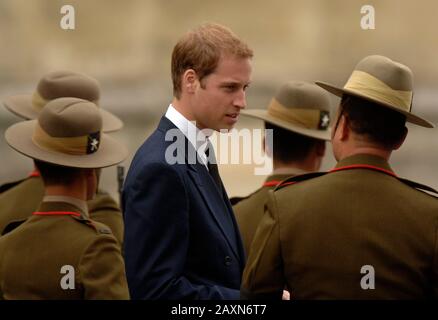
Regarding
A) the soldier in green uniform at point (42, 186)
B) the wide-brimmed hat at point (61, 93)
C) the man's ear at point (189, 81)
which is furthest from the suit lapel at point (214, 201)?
the wide-brimmed hat at point (61, 93)

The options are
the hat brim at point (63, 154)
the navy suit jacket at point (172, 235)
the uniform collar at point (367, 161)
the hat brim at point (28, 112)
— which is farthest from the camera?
the hat brim at point (28, 112)

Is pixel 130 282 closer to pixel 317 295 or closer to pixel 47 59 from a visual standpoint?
pixel 317 295

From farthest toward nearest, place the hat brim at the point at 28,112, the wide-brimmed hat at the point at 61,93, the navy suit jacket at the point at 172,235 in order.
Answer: the hat brim at the point at 28,112, the wide-brimmed hat at the point at 61,93, the navy suit jacket at the point at 172,235

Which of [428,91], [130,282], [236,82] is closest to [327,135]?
Result: [236,82]

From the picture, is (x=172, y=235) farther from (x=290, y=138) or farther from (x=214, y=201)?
(x=290, y=138)

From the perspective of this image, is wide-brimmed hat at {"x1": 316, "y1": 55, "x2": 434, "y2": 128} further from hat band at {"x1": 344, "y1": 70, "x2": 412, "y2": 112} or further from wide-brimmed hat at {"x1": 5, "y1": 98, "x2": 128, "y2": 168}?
wide-brimmed hat at {"x1": 5, "y1": 98, "x2": 128, "y2": 168}

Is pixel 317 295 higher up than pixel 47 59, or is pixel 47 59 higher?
pixel 317 295

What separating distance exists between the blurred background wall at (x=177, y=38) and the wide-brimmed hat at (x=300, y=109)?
777 centimetres

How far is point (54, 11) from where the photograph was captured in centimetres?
1464

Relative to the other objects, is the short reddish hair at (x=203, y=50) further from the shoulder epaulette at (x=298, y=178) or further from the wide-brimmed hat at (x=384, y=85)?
the shoulder epaulette at (x=298, y=178)

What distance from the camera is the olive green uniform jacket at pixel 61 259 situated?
4.66 metres

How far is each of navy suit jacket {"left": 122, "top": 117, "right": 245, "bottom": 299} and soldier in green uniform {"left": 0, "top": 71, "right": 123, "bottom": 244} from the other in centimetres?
126

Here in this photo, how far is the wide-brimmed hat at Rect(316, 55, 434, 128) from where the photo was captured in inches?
170

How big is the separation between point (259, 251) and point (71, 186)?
0.97m
